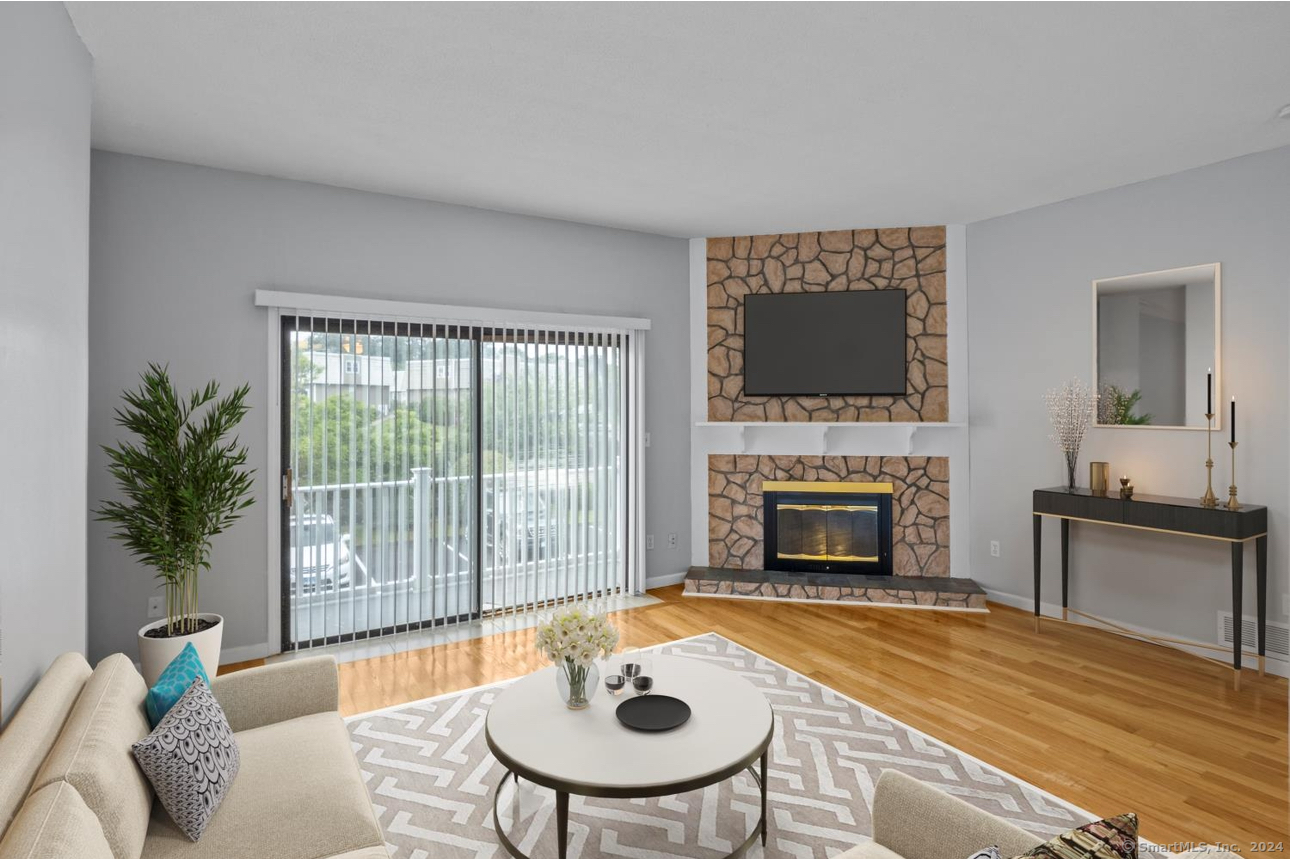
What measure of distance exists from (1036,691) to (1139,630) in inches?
52.9

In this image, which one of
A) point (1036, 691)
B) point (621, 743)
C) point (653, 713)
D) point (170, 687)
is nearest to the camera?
point (170, 687)

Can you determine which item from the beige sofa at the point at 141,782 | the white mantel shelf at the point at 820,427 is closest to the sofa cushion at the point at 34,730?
the beige sofa at the point at 141,782

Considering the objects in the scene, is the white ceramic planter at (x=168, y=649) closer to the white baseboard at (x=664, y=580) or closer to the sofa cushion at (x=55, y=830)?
the sofa cushion at (x=55, y=830)

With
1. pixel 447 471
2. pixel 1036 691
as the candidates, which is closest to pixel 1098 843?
pixel 1036 691

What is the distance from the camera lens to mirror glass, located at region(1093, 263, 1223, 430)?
3.90 m

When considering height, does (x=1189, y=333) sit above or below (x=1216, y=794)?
above

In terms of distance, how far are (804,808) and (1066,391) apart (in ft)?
11.2

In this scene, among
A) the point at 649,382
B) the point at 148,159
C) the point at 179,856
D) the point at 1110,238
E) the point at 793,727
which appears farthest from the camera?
the point at 649,382

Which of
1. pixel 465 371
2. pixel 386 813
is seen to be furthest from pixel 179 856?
pixel 465 371

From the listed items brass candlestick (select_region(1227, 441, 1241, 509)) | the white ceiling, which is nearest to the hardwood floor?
brass candlestick (select_region(1227, 441, 1241, 509))

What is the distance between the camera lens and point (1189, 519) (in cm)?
365

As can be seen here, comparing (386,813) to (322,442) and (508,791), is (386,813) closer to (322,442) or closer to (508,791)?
(508,791)

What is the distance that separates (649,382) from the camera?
5.30 m

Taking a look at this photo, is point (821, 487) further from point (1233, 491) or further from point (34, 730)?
point (34, 730)
